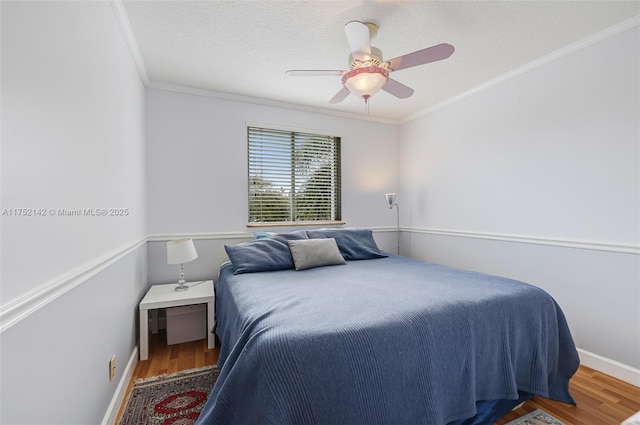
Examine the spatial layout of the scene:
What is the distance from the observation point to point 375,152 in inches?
160

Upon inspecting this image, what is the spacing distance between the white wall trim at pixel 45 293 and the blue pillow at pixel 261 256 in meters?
1.03

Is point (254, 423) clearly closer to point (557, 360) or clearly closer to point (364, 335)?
point (364, 335)

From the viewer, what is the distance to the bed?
3.73 ft

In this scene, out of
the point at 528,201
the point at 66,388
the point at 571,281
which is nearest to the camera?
the point at 66,388

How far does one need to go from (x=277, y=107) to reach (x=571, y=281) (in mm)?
3310

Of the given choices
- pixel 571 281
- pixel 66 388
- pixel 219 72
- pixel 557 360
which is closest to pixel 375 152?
→ pixel 219 72

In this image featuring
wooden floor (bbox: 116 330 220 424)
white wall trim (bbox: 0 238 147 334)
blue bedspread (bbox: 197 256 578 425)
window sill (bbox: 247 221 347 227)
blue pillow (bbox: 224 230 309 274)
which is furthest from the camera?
window sill (bbox: 247 221 347 227)

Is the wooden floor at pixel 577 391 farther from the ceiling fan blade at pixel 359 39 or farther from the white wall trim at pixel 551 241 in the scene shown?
the ceiling fan blade at pixel 359 39

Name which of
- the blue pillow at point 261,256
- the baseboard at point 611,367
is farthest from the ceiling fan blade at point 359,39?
the baseboard at point 611,367

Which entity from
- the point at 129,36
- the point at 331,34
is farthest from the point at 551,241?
the point at 129,36

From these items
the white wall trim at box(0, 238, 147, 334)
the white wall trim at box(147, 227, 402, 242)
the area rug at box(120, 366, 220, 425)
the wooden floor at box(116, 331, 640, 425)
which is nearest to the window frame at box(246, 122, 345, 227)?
the white wall trim at box(147, 227, 402, 242)

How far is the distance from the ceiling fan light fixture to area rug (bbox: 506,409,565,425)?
222 cm

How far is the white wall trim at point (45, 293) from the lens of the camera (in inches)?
27.6

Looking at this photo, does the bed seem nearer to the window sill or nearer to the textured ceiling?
the window sill
